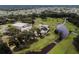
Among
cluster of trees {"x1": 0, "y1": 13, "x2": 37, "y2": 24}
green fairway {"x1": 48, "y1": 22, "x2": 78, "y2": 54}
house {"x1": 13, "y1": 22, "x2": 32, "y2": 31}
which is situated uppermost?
cluster of trees {"x1": 0, "y1": 13, "x2": 37, "y2": 24}

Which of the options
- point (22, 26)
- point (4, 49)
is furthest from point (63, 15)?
point (4, 49)

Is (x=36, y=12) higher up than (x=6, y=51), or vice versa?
(x=36, y=12)

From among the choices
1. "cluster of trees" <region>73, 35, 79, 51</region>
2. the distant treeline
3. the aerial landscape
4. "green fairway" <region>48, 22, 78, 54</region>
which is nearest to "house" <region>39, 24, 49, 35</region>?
the aerial landscape

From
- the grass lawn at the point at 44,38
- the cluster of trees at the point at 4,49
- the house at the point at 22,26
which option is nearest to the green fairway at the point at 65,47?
the grass lawn at the point at 44,38

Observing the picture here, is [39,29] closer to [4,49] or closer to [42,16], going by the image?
[42,16]

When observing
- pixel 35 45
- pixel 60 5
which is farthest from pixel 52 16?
pixel 35 45

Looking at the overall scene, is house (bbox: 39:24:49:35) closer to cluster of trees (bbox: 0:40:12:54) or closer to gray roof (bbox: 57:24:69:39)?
gray roof (bbox: 57:24:69:39)

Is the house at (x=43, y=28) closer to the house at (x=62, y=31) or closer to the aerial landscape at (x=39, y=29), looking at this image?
the aerial landscape at (x=39, y=29)
